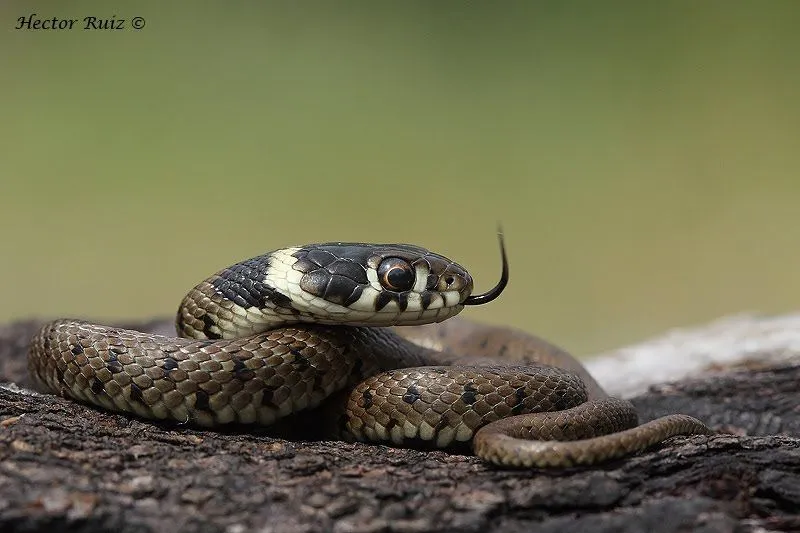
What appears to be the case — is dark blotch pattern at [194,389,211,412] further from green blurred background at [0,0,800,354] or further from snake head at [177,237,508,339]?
green blurred background at [0,0,800,354]

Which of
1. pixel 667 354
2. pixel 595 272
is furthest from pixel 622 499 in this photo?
pixel 595 272

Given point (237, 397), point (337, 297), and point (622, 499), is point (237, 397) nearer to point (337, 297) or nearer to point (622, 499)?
point (337, 297)

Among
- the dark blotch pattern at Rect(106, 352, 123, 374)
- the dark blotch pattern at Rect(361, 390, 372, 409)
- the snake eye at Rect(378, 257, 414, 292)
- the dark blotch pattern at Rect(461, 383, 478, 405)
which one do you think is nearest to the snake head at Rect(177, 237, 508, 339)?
the snake eye at Rect(378, 257, 414, 292)

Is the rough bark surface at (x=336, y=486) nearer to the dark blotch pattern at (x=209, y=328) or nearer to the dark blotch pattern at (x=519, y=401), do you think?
the dark blotch pattern at (x=519, y=401)

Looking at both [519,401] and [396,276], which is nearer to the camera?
[519,401]

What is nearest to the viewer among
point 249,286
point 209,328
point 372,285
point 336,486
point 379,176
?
point 336,486

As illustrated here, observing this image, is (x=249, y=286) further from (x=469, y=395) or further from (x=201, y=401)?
(x=469, y=395)

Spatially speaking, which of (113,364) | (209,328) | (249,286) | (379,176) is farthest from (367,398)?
(379,176)
